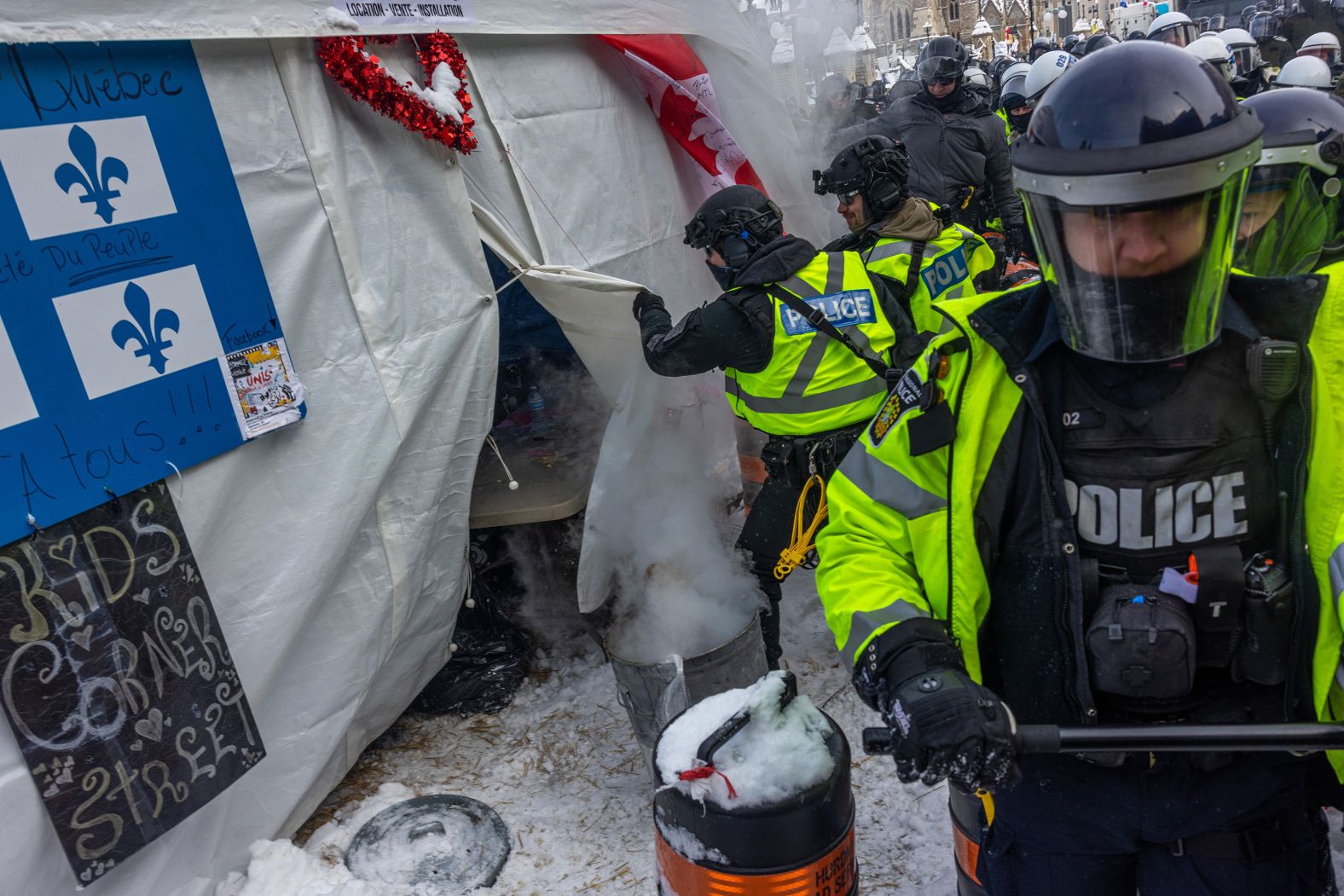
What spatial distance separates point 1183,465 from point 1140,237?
1.33ft

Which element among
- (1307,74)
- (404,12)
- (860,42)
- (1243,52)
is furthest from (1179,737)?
(860,42)

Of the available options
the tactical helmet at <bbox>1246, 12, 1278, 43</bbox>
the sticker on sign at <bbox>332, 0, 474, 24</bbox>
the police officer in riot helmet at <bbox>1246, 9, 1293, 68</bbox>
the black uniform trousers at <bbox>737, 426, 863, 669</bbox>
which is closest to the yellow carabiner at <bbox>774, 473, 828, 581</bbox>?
the black uniform trousers at <bbox>737, 426, 863, 669</bbox>

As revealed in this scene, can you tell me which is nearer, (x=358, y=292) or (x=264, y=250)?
(x=264, y=250)

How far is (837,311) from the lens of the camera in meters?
3.60

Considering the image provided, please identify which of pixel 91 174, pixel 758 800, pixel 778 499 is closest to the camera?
pixel 758 800

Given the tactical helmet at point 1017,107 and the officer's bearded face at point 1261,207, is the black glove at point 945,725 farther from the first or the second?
the tactical helmet at point 1017,107

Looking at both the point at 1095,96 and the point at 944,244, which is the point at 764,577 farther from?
the point at 1095,96

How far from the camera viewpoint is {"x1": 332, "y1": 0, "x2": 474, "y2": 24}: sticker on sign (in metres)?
→ 3.21

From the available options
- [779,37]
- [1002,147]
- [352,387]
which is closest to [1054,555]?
[352,387]

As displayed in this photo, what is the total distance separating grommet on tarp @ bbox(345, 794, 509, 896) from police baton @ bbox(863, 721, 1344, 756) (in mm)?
2219

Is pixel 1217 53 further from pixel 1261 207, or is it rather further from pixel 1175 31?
pixel 1261 207

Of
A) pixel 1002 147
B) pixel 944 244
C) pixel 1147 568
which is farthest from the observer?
pixel 1002 147

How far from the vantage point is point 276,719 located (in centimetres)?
327

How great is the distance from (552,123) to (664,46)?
118 centimetres
